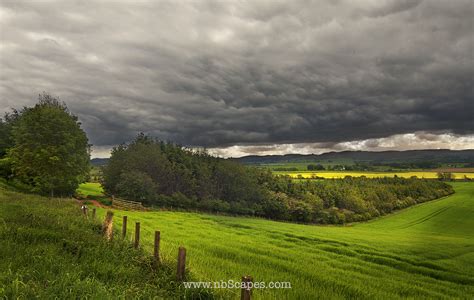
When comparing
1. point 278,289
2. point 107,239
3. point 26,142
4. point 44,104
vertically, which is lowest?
point 278,289

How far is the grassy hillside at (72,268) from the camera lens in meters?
7.05

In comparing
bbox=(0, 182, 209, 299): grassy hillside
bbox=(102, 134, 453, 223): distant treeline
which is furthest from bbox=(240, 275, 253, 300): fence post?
bbox=(102, 134, 453, 223): distant treeline

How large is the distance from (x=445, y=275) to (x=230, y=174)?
86316 millimetres

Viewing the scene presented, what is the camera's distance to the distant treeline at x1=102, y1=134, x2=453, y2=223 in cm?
8050

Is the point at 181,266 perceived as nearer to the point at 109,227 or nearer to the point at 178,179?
the point at 109,227

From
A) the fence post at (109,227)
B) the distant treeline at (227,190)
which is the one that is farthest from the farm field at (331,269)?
the distant treeline at (227,190)

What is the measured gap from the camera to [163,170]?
291 ft

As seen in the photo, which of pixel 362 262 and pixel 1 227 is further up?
pixel 1 227

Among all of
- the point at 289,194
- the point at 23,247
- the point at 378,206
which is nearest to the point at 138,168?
the point at 289,194

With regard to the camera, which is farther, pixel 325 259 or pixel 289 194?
pixel 289 194

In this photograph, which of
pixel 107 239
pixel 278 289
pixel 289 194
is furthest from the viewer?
pixel 289 194

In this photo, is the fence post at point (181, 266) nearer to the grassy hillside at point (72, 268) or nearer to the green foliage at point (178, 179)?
the grassy hillside at point (72, 268)

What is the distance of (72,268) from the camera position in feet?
29.2

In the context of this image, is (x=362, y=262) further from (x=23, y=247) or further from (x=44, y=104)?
(x=44, y=104)
